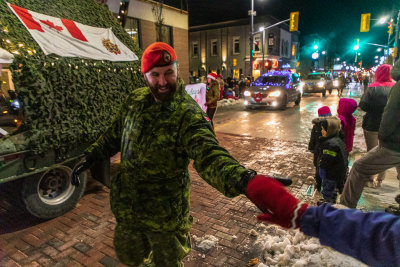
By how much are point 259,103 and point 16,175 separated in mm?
12787

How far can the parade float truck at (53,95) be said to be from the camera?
322 cm

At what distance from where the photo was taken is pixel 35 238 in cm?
340

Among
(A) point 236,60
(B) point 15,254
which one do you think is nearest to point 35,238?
(B) point 15,254

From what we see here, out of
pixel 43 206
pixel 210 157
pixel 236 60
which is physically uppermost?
pixel 236 60

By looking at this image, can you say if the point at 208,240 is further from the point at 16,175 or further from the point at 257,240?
the point at 16,175

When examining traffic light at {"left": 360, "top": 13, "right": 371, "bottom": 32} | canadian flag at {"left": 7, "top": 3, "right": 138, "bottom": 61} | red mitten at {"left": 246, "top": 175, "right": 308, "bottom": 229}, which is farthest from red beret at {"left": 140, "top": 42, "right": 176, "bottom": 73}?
traffic light at {"left": 360, "top": 13, "right": 371, "bottom": 32}

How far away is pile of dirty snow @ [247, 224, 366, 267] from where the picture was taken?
2.79 metres

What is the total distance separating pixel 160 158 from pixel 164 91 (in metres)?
0.47

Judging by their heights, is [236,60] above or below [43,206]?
above

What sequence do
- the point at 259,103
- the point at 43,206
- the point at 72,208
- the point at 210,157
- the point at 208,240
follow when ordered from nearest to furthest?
the point at 210,157
the point at 208,240
the point at 43,206
the point at 72,208
the point at 259,103

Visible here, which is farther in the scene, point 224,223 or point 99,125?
point 99,125

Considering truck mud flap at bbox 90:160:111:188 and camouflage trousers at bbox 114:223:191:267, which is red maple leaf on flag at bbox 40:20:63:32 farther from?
camouflage trousers at bbox 114:223:191:267

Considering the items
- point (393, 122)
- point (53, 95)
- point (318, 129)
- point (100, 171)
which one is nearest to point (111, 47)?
point (53, 95)

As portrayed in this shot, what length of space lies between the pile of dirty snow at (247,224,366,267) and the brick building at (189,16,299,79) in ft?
118
